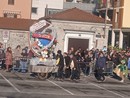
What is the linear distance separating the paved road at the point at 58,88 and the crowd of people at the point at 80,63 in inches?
23.7

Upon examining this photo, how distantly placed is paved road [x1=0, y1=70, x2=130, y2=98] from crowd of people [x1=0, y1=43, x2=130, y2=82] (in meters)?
0.60

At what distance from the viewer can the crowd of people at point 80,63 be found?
29.5m

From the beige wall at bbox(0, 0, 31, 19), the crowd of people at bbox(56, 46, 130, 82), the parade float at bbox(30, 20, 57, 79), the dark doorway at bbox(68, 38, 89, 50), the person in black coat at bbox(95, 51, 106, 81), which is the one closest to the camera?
the parade float at bbox(30, 20, 57, 79)

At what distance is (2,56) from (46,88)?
998 cm

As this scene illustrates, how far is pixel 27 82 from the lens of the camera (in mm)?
26531

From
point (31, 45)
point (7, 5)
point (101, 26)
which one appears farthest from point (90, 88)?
point (7, 5)

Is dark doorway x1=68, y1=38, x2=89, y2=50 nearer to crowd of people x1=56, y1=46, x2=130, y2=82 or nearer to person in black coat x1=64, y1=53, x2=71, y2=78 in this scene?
crowd of people x1=56, y1=46, x2=130, y2=82

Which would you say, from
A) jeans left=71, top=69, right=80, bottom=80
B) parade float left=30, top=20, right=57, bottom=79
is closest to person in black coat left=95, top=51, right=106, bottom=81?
jeans left=71, top=69, right=80, bottom=80

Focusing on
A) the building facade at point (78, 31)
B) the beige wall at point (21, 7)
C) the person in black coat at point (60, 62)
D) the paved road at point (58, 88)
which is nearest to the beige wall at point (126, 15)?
the beige wall at point (21, 7)

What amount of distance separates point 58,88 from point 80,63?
8779 millimetres

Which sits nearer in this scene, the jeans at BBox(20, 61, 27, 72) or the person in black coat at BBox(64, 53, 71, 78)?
the person in black coat at BBox(64, 53, 71, 78)

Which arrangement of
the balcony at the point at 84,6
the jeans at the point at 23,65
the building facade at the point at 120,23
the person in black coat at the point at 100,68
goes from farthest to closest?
the balcony at the point at 84,6 < the building facade at the point at 120,23 < the jeans at the point at 23,65 < the person in black coat at the point at 100,68

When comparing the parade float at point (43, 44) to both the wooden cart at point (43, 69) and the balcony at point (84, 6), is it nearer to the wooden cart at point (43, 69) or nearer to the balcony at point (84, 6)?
the wooden cart at point (43, 69)

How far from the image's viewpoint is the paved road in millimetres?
21672
